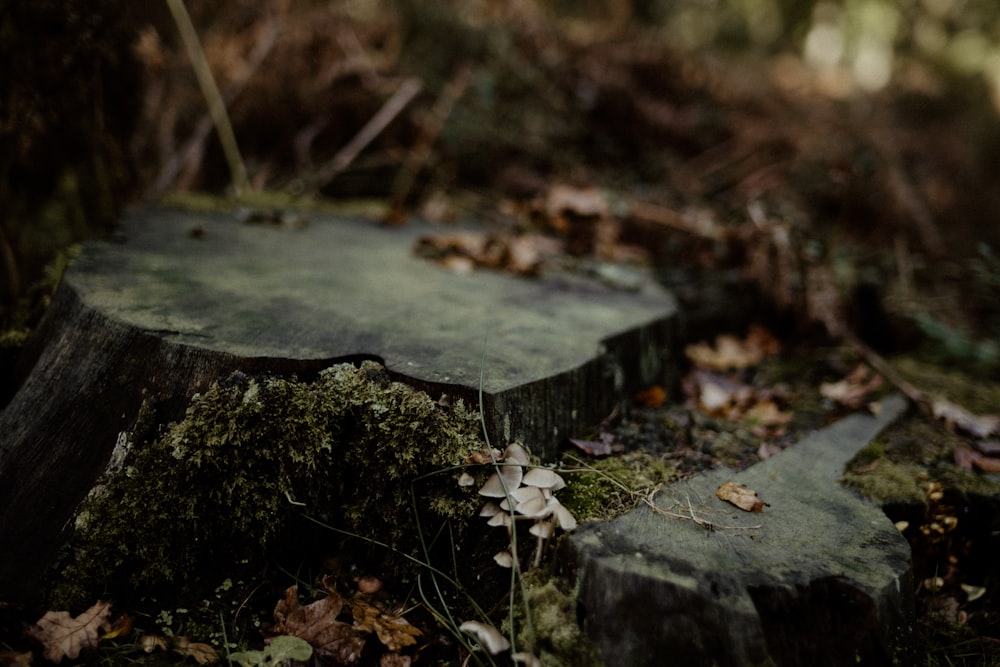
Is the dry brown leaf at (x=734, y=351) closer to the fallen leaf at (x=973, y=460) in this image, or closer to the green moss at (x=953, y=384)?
the green moss at (x=953, y=384)

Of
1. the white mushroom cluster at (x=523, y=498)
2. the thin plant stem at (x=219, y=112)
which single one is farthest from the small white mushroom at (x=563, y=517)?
the thin plant stem at (x=219, y=112)

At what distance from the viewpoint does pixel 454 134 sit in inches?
188

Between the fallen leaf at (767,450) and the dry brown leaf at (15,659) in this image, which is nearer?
the dry brown leaf at (15,659)

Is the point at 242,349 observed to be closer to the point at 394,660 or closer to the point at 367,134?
the point at 394,660

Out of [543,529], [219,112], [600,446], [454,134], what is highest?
[454,134]

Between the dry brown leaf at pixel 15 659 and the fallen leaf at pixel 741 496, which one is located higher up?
the fallen leaf at pixel 741 496

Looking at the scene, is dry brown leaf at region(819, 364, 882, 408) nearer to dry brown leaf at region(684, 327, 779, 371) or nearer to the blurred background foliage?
dry brown leaf at region(684, 327, 779, 371)

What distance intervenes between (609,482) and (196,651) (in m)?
1.24

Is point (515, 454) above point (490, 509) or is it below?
above

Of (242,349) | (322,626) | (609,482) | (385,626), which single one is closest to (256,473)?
(242,349)

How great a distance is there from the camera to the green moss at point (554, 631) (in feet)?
4.26

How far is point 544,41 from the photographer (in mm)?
6199

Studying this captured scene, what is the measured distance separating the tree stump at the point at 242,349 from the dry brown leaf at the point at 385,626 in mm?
602

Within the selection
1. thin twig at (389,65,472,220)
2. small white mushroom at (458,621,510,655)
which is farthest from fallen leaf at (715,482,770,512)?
thin twig at (389,65,472,220)
